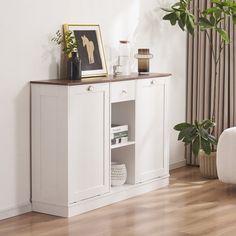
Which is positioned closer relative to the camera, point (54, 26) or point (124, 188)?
point (54, 26)

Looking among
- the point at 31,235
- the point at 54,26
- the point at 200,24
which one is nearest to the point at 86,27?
the point at 54,26

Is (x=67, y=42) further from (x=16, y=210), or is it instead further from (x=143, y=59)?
(x=16, y=210)

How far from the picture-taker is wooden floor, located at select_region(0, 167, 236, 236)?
468 centimetres

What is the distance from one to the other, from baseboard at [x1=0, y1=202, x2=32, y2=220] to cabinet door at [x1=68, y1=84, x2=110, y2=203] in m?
0.37

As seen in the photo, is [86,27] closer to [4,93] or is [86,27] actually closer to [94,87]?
[94,87]

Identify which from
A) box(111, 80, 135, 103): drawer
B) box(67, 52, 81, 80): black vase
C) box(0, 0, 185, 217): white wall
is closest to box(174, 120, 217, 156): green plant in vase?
box(111, 80, 135, 103): drawer

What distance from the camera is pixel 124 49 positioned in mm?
5969

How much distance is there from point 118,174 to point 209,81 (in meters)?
1.75

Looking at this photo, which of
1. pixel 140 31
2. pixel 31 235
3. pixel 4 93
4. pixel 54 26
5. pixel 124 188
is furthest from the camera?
pixel 140 31

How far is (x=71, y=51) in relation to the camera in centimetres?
530

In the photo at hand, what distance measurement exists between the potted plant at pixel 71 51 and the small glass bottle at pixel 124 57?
58 cm

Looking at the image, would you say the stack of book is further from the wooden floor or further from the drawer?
the wooden floor

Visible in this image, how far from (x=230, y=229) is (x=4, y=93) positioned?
73.8 inches

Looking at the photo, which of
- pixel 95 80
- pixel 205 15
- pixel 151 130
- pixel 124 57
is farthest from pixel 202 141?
pixel 95 80
